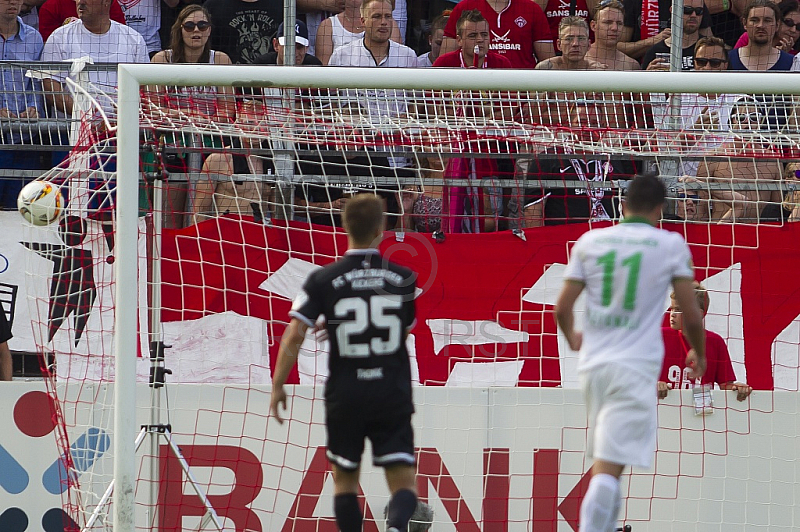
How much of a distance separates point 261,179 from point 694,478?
11.7 feet

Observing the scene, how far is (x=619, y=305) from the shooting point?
4.54m

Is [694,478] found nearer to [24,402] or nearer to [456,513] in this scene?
[456,513]

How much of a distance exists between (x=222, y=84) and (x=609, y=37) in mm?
3785

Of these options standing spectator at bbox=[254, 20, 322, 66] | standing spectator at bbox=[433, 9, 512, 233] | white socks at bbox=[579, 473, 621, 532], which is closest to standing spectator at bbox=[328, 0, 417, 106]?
standing spectator at bbox=[254, 20, 322, 66]

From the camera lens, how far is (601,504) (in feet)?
14.5

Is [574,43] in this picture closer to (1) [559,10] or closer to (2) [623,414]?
(1) [559,10]

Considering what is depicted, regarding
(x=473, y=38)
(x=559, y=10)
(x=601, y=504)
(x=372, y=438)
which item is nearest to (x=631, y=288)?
(x=601, y=504)

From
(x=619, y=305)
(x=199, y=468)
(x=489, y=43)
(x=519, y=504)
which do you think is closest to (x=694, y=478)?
(x=519, y=504)

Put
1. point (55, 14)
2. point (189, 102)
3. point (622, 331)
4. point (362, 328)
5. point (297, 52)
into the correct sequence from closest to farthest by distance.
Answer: point (622, 331), point (362, 328), point (189, 102), point (297, 52), point (55, 14)

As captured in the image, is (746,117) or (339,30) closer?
(746,117)

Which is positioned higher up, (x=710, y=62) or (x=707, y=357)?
(x=710, y=62)

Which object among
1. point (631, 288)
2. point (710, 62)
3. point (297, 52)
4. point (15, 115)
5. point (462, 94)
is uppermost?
point (297, 52)

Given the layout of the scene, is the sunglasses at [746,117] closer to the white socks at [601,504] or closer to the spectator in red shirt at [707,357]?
the spectator in red shirt at [707,357]

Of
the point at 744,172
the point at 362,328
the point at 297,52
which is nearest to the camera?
the point at 362,328
